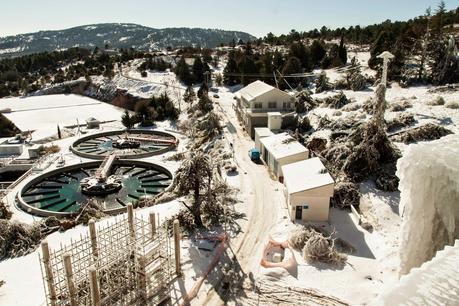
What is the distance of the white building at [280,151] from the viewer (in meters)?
30.4

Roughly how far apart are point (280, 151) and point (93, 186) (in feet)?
56.1

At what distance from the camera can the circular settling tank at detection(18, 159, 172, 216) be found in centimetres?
3108

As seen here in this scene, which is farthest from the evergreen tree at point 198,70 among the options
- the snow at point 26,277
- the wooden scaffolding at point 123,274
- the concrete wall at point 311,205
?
the wooden scaffolding at point 123,274

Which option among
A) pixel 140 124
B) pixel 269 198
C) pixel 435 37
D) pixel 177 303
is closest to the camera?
pixel 177 303

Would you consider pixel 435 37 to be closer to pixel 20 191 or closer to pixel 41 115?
pixel 20 191

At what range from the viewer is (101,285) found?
1756 centimetres

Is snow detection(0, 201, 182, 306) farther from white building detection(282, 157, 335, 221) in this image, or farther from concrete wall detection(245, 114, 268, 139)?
concrete wall detection(245, 114, 268, 139)

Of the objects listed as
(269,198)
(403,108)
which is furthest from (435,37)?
(269,198)

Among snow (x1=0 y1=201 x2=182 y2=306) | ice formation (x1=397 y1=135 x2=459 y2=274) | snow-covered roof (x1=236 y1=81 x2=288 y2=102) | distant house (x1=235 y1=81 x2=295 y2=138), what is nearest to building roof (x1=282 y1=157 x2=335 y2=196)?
snow (x1=0 y1=201 x2=182 y2=306)

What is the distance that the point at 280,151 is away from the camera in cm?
3175

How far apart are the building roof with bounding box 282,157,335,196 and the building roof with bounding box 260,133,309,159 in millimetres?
2799

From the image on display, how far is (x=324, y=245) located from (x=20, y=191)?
27.0 meters

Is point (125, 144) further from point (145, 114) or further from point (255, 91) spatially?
point (255, 91)

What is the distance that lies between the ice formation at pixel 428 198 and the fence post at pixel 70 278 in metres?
12.4
